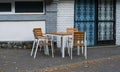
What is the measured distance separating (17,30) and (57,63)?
4.75 meters

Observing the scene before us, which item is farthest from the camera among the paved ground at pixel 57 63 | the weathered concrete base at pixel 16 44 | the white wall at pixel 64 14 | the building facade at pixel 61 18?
the white wall at pixel 64 14

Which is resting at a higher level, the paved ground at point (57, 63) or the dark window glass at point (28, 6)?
the dark window glass at point (28, 6)

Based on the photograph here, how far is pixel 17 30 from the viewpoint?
1641 centimetres

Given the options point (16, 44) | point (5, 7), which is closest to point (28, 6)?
point (5, 7)

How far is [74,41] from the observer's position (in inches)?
531

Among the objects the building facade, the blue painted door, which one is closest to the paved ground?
the building facade

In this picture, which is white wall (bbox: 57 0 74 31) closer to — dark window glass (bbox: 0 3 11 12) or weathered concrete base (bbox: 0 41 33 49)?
weathered concrete base (bbox: 0 41 33 49)

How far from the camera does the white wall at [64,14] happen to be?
16922mm

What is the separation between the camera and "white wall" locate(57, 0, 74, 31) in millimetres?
16922

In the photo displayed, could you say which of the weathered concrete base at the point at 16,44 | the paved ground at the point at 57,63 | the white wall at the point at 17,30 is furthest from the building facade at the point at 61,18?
the paved ground at the point at 57,63

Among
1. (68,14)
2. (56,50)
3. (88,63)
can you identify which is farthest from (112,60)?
(68,14)

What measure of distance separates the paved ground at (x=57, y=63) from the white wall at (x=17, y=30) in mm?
1551

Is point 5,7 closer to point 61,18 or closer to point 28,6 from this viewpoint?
point 28,6

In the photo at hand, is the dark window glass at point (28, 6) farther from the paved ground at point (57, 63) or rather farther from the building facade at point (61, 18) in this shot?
the paved ground at point (57, 63)
